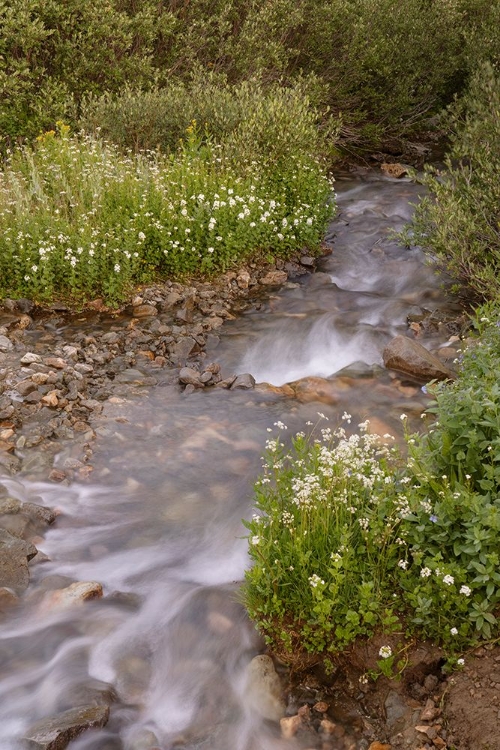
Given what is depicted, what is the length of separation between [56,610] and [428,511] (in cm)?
269

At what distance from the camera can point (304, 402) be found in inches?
303

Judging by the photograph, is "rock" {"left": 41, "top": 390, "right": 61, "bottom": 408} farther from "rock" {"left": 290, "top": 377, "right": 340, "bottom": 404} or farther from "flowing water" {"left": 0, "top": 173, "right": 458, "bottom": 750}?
"rock" {"left": 290, "top": 377, "right": 340, "bottom": 404}

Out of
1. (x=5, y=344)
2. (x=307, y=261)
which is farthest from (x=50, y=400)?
(x=307, y=261)

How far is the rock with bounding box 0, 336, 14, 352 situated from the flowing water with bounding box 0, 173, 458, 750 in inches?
66.7

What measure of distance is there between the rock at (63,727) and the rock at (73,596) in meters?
0.89

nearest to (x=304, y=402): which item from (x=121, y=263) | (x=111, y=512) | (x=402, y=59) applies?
(x=111, y=512)

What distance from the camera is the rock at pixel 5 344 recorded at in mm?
8062

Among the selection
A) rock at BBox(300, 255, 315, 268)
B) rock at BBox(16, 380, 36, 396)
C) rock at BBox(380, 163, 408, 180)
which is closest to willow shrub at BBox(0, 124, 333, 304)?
rock at BBox(300, 255, 315, 268)

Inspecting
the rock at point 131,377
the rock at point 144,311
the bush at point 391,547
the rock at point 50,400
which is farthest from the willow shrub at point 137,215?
the bush at point 391,547

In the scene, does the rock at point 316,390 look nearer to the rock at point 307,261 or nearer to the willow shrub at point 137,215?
the willow shrub at point 137,215

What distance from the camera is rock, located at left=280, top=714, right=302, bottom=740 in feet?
13.4

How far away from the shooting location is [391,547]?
13.9ft

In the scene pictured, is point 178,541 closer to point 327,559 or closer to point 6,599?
point 6,599

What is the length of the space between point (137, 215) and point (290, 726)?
7.01 metres
